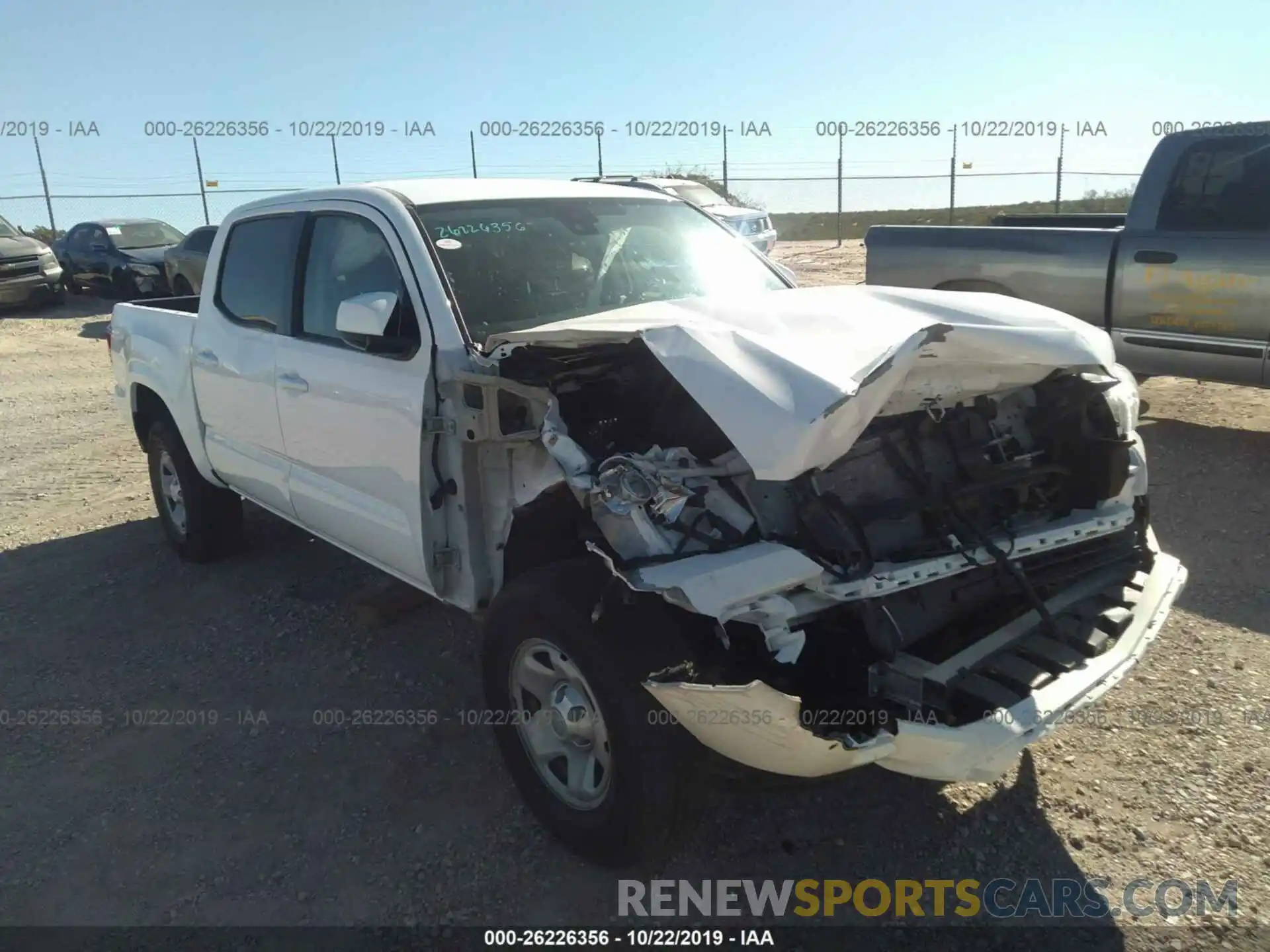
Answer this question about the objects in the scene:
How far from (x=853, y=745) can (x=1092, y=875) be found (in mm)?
1077

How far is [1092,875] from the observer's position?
2.80 metres

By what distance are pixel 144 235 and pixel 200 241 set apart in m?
3.64

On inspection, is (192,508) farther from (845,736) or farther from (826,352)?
(845,736)

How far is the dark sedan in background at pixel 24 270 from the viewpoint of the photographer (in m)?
16.8

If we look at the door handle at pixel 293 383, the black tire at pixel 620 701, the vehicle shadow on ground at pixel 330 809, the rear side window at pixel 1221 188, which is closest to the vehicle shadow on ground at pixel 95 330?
the vehicle shadow on ground at pixel 330 809

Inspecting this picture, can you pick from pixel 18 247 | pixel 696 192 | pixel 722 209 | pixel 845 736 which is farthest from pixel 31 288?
pixel 845 736

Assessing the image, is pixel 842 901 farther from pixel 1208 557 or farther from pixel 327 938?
pixel 1208 557

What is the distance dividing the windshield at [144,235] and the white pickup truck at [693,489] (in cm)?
1651

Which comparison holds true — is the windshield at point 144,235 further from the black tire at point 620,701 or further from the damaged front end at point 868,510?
the black tire at point 620,701

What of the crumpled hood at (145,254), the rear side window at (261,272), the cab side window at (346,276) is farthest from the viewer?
the crumpled hood at (145,254)

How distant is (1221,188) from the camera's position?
6.25 m

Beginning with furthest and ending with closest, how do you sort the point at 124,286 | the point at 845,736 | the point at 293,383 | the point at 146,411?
the point at 124,286 → the point at 146,411 → the point at 293,383 → the point at 845,736

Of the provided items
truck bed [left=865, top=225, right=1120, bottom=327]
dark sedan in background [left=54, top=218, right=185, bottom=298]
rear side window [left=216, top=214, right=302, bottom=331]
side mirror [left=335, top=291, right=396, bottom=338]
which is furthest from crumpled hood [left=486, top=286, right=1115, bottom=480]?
dark sedan in background [left=54, top=218, right=185, bottom=298]

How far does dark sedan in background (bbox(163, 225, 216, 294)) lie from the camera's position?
1558 cm
